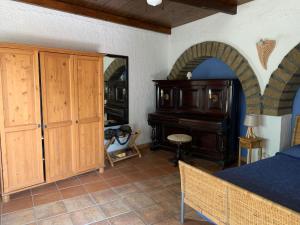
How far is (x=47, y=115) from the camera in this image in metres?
2.89

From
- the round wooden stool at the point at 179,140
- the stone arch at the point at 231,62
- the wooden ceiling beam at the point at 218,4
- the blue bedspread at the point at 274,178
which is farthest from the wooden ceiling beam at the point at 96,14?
the blue bedspread at the point at 274,178

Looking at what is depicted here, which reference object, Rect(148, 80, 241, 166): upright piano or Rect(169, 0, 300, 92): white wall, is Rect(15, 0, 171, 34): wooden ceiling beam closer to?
Rect(169, 0, 300, 92): white wall

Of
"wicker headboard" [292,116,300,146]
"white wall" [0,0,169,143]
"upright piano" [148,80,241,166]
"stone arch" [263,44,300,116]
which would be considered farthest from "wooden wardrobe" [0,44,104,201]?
"wicker headboard" [292,116,300,146]

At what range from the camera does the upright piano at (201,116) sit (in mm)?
3689

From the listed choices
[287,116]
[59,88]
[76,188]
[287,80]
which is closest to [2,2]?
[59,88]

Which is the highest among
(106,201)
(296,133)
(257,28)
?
(257,28)

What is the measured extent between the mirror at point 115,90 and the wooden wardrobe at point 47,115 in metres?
0.77

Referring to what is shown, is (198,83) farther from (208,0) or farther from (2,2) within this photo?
(2,2)

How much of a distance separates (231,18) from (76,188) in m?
3.58

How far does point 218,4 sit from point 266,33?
830 mm

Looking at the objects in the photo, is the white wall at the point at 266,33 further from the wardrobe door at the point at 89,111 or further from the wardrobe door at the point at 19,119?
the wardrobe door at the point at 19,119

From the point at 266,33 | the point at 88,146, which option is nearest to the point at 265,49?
the point at 266,33

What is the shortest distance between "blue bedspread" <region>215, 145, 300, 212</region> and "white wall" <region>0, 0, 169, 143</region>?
108 inches

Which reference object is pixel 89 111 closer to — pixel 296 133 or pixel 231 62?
pixel 231 62
